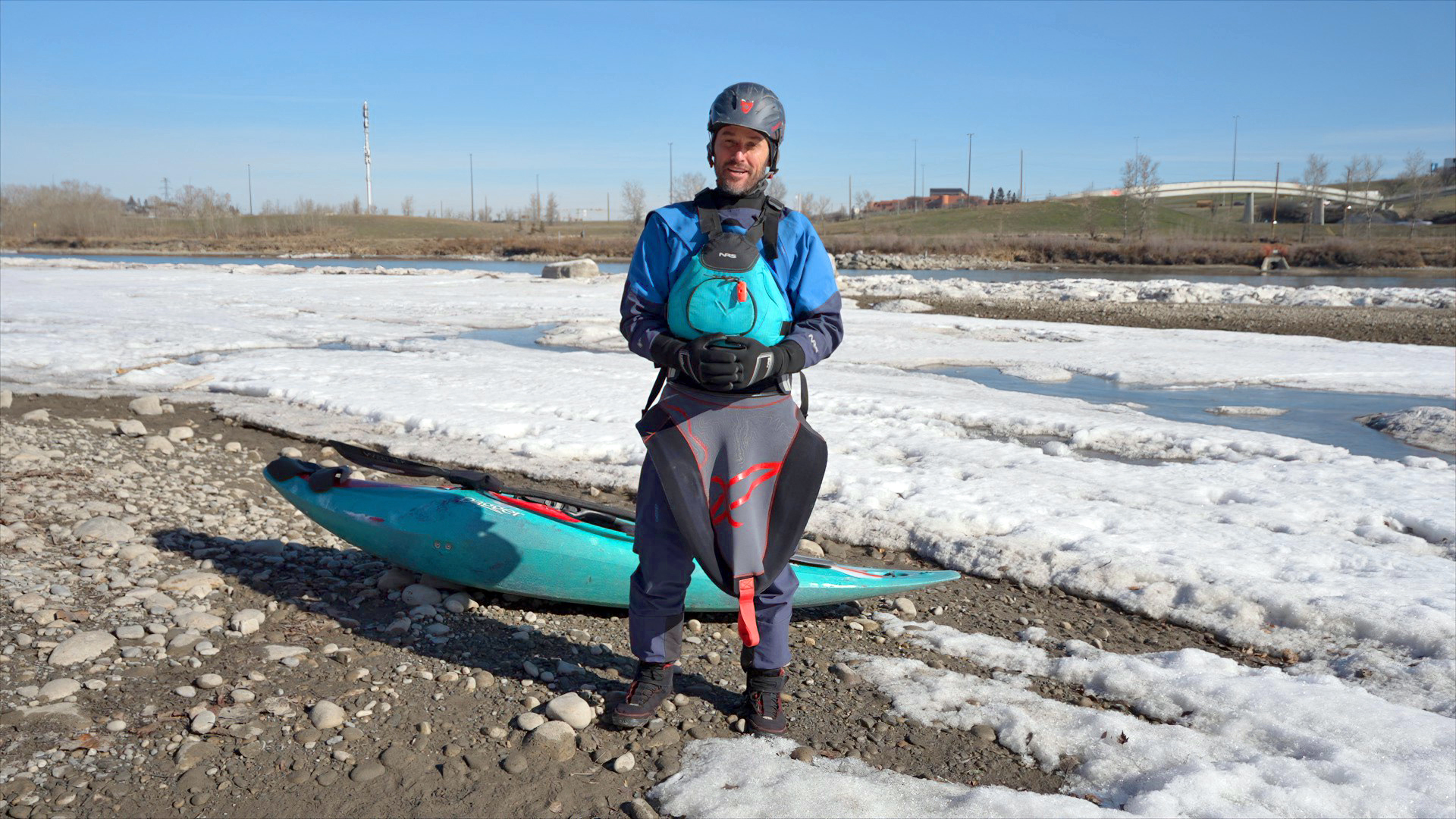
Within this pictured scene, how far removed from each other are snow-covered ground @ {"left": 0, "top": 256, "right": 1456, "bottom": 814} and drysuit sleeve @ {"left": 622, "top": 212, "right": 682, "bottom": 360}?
1.32 meters

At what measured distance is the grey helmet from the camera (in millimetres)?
2803

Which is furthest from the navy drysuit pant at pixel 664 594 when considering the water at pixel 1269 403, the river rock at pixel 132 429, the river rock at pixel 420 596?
the water at pixel 1269 403

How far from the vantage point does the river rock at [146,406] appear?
8.17 m

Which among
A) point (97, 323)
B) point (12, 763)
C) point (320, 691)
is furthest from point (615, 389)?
point (97, 323)

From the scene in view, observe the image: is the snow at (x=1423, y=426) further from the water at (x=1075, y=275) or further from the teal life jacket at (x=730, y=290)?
the water at (x=1075, y=275)

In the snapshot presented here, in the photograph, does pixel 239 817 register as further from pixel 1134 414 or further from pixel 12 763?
pixel 1134 414

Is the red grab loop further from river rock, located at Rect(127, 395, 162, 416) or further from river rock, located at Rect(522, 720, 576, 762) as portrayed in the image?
river rock, located at Rect(127, 395, 162, 416)

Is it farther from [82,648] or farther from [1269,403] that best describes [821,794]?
[1269,403]

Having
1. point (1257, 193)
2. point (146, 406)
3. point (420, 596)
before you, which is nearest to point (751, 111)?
point (420, 596)

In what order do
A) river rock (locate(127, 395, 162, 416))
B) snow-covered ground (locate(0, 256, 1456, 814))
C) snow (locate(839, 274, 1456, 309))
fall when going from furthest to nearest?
1. snow (locate(839, 274, 1456, 309))
2. river rock (locate(127, 395, 162, 416))
3. snow-covered ground (locate(0, 256, 1456, 814))

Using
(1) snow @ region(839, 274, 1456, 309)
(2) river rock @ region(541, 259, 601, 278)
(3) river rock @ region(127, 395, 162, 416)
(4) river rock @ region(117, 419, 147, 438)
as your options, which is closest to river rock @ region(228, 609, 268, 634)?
(4) river rock @ region(117, 419, 147, 438)

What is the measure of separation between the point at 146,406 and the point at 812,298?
24.5 feet

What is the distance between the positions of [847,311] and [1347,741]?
17683 millimetres

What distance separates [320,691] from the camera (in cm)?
325
